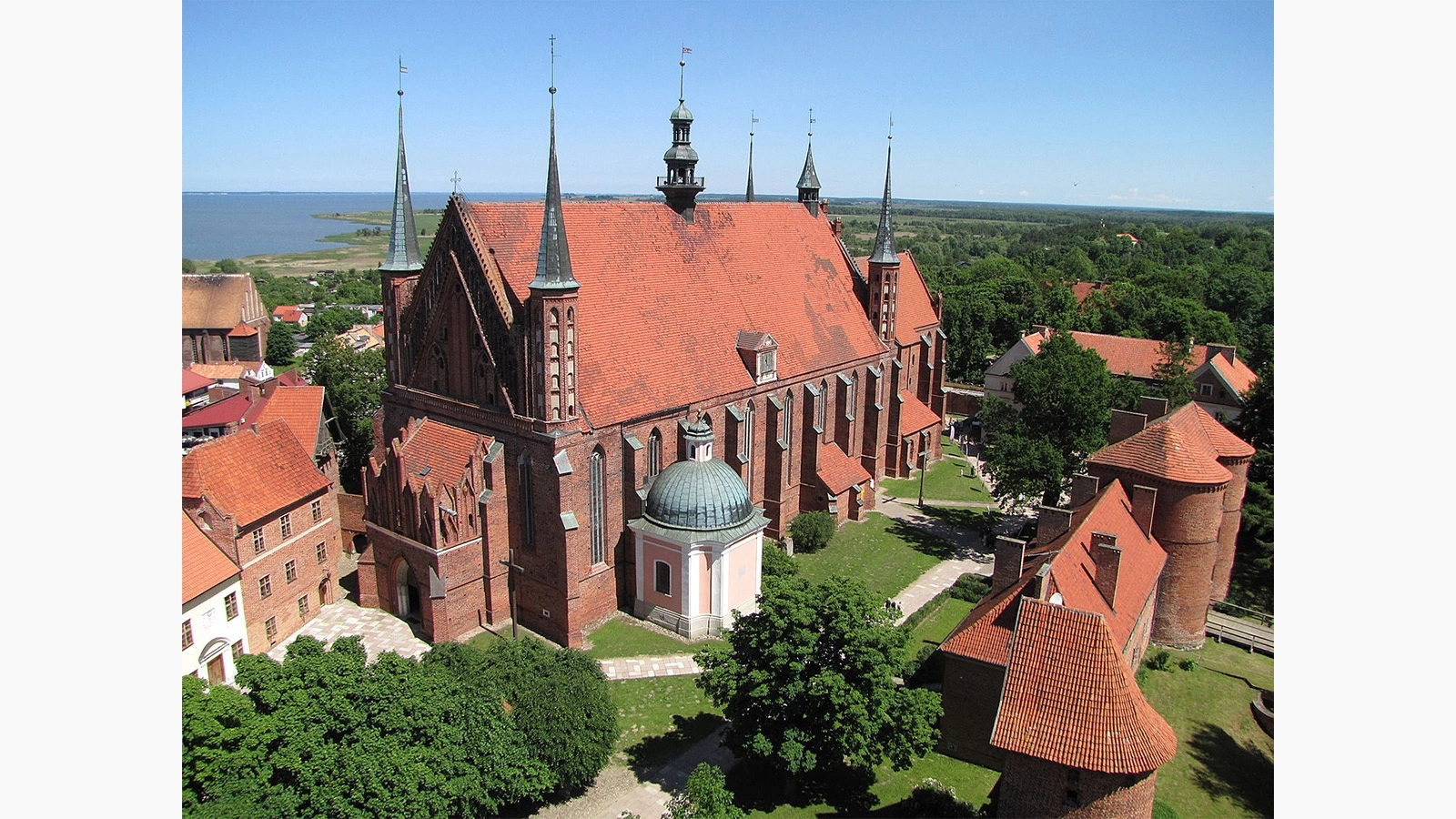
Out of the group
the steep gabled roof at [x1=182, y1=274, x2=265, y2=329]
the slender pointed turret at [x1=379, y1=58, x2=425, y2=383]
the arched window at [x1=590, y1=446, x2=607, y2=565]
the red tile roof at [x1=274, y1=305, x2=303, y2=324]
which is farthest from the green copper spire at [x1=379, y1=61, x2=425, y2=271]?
the red tile roof at [x1=274, y1=305, x2=303, y2=324]

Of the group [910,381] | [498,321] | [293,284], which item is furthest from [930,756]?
[293,284]

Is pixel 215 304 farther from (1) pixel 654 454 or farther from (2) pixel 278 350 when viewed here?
(1) pixel 654 454

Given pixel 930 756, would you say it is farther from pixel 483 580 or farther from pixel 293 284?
pixel 293 284

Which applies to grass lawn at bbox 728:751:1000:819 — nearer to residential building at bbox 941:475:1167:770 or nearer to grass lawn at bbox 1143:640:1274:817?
residential building at bbox 941:475:1167:770

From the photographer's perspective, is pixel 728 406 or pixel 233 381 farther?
pixel 233 381

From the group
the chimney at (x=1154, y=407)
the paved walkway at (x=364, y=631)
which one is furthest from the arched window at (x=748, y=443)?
the chimney at (x=1154, y=407)
